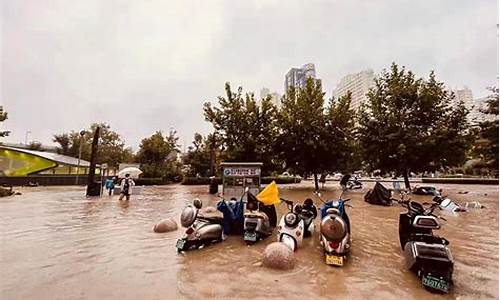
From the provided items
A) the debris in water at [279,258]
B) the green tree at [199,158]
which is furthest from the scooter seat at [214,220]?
the green tree at [199,158]

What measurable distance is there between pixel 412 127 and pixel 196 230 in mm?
16314

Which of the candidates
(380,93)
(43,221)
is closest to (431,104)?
(380,93)

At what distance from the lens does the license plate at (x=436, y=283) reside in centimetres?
309

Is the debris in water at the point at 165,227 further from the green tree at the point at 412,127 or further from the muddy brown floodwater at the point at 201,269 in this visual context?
the green tree at the point at 412,127

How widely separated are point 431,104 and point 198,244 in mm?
17409

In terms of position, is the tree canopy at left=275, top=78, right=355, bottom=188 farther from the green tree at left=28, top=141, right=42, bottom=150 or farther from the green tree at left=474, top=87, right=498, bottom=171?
the green tree at left=28, top=141, right=42, bottom=150

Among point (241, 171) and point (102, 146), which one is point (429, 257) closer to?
point (241, 171)

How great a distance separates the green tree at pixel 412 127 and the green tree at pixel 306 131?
246cm

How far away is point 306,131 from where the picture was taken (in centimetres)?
1817

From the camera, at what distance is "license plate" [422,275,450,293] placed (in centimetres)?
309

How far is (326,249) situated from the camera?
13.9 feet

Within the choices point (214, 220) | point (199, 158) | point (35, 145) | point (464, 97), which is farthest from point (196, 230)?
point (35, 145)

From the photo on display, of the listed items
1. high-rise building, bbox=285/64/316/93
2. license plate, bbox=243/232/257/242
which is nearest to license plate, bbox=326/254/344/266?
license plate, bbox=243/232/257/242

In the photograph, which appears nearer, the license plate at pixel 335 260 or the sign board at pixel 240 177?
the license plate at pixel 335 260
